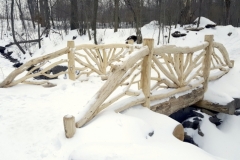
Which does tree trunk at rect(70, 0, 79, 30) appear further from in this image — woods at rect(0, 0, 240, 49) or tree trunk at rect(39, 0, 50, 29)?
tree trunk at rect(39, 0, 50, 29)

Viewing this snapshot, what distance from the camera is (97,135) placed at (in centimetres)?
215

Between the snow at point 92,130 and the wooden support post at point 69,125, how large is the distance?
51 millimetres

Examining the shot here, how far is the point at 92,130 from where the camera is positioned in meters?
2.24

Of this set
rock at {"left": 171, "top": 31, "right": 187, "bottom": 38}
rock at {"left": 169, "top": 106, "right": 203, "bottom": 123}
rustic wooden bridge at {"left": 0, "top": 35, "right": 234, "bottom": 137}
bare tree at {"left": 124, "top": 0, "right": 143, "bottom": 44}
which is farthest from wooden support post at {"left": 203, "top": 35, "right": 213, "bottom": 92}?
rock at {"left": 171, "top": 31, "right": 187, "bottom": 38}

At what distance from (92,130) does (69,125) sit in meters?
0.24

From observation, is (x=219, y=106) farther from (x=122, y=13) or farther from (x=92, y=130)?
(x=122, y=13)

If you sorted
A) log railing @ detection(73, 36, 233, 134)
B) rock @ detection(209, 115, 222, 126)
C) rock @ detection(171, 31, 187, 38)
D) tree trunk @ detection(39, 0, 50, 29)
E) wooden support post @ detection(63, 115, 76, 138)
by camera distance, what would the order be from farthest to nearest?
tree trunk @ detection(39, 0, 50, 29), rock @ detection(171, 31, 187, 38), rock @ detection(209, 115, 222, 126), log railing @ detection(73, 36, 233, 134), wooden support post @ detection(63, 115, 76, 138)

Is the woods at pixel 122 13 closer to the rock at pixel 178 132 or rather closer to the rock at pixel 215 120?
the rock at pixel 215 120

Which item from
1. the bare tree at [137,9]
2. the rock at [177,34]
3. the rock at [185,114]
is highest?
the bare tree at [137,9]

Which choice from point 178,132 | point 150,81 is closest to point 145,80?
point 150,81

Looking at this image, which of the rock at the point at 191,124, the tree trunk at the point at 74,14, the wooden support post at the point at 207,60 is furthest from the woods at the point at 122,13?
the rock at the point at 191,124

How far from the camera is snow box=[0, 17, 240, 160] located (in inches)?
77.3

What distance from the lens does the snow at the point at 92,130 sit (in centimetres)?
196

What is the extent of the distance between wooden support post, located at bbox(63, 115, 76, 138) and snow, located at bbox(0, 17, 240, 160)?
0.05m
